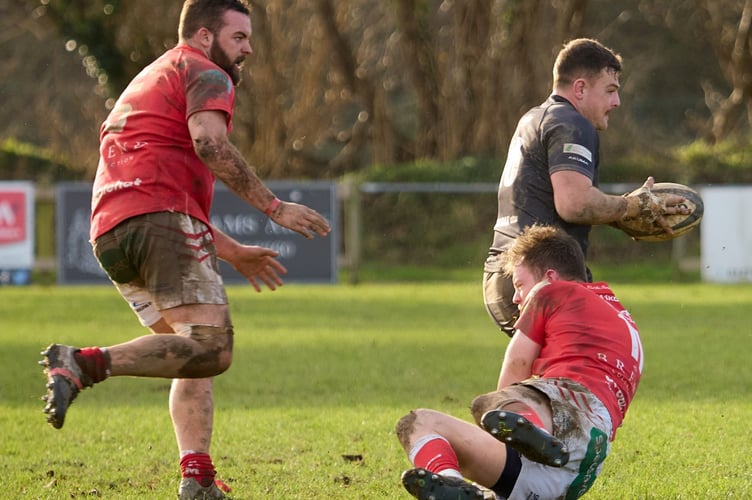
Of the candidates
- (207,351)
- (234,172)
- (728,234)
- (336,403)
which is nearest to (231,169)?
(234,172)

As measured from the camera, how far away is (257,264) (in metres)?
6.38

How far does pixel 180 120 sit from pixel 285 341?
743 cm

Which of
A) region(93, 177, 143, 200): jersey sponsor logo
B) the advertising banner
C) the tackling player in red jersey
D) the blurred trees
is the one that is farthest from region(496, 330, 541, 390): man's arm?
the blurred trees

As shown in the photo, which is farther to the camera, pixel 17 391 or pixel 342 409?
pixel 17 391

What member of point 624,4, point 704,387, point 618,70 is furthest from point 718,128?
point 618,70

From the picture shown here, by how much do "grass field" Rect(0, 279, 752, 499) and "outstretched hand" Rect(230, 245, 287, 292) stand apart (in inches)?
39.5

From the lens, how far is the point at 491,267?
631 cm

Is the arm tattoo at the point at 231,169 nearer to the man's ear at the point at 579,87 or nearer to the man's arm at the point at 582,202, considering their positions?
the man's arm at the point at 582,202

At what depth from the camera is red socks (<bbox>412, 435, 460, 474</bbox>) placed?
190 inches

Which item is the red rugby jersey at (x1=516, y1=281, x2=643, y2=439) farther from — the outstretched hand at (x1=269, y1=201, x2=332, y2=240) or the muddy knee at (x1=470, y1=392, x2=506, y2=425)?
the outstretched hand at (x1=269, y1=201, x2=332, y2=240)

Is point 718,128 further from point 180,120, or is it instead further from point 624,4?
point 180,120

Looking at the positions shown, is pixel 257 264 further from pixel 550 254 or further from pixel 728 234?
pixel 728 234

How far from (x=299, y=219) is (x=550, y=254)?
3.60 feet

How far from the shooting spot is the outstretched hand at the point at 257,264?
6316 mm
